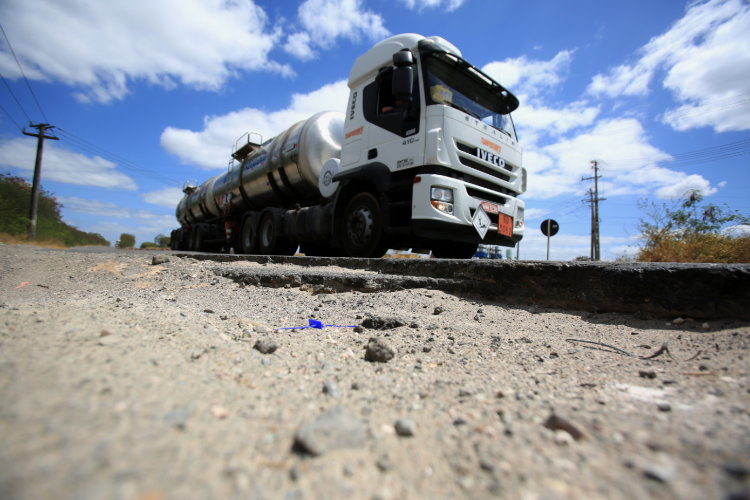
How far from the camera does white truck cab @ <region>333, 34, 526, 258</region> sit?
3.93m

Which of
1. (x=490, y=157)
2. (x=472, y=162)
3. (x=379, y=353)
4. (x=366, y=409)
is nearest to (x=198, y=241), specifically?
(x=472, y=162)

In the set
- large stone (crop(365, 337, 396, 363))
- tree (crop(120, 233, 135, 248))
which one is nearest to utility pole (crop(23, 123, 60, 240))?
tree (crop(120, 233, 135, 248))

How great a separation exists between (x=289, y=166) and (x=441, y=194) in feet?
14.0

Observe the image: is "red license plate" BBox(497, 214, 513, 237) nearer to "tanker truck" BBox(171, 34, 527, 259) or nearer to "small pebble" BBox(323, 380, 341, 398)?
"tanker truck" BBox(171, 34, 527, 259)

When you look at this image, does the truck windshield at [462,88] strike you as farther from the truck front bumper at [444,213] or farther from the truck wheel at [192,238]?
the truck wheel at [192,238]

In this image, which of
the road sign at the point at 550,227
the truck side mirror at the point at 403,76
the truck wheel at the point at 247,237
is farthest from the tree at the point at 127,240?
the truck side mirror at the point at 403,76

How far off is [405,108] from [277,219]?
391cm

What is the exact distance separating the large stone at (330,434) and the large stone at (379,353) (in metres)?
0.53

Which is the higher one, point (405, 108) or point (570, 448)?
point (405, 108)

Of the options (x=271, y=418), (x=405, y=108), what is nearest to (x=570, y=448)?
(x=271, y=418)

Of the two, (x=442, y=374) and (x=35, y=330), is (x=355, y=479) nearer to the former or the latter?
(x=442, y=374)

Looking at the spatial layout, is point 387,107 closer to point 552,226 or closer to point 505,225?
point 505,225

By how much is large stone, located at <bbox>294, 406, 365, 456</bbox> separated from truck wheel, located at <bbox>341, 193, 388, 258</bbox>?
3608 millimetres

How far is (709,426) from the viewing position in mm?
895
